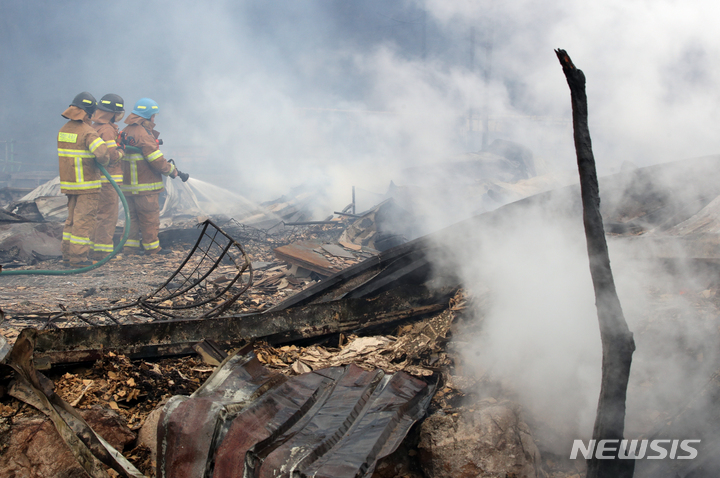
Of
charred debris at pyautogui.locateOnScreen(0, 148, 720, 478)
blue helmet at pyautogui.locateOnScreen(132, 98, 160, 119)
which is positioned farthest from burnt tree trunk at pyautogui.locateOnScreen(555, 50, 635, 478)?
blue helmet at pyautogui.locateOnScreen(132, 98, 160, 119)

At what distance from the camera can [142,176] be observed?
7.41 metres

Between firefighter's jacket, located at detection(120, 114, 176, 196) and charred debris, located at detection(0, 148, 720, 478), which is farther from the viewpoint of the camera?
firefighter's jacket, located at detection(120, 114, 176, 196)

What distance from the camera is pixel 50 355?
7.25 ft

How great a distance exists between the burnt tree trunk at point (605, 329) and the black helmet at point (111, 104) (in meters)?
7.89

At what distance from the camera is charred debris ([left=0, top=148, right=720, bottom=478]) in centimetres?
158

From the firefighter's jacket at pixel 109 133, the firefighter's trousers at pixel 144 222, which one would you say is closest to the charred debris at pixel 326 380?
the firefighter's trousers at pixel 144 222

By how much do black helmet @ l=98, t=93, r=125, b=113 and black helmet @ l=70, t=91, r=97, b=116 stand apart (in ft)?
1.09

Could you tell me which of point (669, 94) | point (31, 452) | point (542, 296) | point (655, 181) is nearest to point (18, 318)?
point (31, 452)

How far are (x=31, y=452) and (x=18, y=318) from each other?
10.1 feet

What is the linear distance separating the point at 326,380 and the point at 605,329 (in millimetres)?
1279

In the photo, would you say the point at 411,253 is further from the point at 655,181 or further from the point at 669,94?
the point at 669,94

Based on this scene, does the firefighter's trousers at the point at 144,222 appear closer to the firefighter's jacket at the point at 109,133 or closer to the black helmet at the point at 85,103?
the firefighter's jacket at the point at 109,133

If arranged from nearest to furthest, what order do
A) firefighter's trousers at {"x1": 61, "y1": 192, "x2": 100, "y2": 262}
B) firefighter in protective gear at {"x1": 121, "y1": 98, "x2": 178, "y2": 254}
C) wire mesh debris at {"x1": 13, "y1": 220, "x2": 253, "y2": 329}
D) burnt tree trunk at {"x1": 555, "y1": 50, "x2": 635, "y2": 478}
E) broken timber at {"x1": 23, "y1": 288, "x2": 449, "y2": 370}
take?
burnt tree trunk at {"x1": 555, "y1": 50, "x2": 635, "y2": 478} → broken timber at {"x1": 23, "y1": 288, "x2": 449, "y2": 370} → wire mesh debris at {"x1": 13, "y1": 220, "x2": 253, "y2": 329} → firefighter's trousers at {"x1": 61, "y1": 192, "x2": 100, "y2": 262} → firefighter in protective gear at {"x1": 121, "y1": 98, "x2": 178, "y2": 254}

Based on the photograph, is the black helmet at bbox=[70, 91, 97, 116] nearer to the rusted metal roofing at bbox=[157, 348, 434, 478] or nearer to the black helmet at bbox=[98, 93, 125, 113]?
the black helmet at bbox=[98, 93, 125, 113]
